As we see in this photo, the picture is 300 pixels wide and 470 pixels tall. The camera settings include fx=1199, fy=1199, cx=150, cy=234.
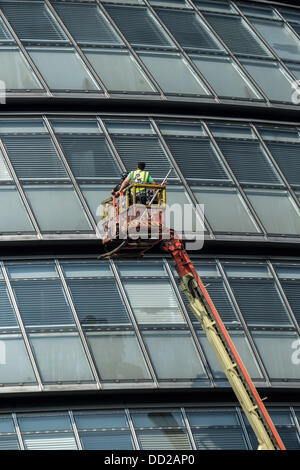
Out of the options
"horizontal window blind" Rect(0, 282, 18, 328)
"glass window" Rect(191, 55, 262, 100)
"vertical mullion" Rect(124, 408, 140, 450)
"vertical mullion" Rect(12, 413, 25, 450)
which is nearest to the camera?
"vertical mullion" Rect(12, 413, 25, 450)

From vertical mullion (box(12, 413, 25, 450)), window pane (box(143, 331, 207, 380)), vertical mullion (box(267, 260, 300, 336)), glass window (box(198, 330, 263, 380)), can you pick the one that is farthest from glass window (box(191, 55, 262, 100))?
vertical mullion (box(12, 413, 25, 450))

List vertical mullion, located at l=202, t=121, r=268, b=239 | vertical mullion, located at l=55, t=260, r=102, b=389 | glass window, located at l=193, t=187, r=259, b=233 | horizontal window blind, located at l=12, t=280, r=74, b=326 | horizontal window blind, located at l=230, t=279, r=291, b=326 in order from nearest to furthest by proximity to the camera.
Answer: vertical mullion, located at l=55, t=260, r=102, b=389 → horizontal window blind, located at l=12, t=280, r=74, b=326 → horizontal window blind, located at l=230, t=279, r=291, b=326 → glass window, located at l=193, t=187, r=259, b=233 → vertical mullion, located at l=202, t=121, r=268, b=239

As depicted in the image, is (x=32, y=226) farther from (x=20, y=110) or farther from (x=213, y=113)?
(x=213, y=113)

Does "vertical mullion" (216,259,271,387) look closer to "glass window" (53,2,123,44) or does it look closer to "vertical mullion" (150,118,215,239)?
"vertical mullion" (150,118,215,239)

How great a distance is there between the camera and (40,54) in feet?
122

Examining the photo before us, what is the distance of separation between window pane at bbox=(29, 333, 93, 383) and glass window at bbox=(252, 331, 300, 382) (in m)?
5.17

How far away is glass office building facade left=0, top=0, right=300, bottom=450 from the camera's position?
1297 inches

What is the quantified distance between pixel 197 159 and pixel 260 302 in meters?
4.94

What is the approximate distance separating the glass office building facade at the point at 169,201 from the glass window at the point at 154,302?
42mm

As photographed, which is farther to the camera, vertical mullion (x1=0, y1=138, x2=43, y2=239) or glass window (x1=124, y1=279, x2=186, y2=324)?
vertical mullion (x1=0, y1=138, x2=43, y2=239)

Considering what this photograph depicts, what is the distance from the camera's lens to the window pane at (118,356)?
33062 millimetres

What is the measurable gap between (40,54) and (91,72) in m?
1.68
